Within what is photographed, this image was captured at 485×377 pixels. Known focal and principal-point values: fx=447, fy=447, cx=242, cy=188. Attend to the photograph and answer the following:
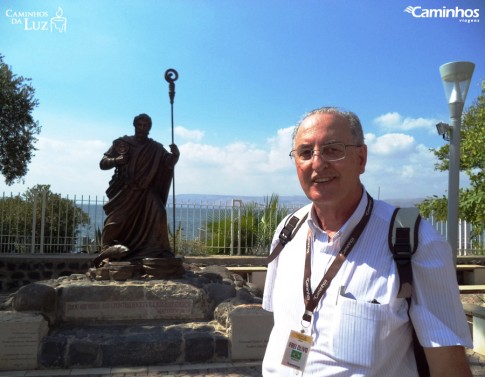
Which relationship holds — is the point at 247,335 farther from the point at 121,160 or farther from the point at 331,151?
the point at 331,151

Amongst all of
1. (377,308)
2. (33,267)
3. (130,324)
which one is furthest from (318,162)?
(33,267)

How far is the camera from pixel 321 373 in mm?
1472

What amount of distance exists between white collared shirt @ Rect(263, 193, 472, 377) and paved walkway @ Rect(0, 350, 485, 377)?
3277mm

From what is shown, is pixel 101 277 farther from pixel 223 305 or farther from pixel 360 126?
pixel 360 126

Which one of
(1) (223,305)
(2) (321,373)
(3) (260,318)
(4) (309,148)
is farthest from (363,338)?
(1) (223,305)

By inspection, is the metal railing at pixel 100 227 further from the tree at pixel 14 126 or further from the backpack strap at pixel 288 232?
A: the backpack strap at pixel 288 232

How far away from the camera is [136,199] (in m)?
6.46

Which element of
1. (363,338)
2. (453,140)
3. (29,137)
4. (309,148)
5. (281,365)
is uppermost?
(29,137)

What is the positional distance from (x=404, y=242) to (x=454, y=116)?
4495mm

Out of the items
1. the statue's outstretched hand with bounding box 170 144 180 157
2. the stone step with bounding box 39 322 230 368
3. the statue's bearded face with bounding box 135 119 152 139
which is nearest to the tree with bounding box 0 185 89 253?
the statue's bearded face with bounding box 135 119 152 139

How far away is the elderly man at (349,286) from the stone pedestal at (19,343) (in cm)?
387

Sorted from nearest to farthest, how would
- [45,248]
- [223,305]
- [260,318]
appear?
[260,318] → [223,305] → [45,248]

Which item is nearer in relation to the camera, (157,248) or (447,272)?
(447,272)

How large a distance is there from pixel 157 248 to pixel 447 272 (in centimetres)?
534
